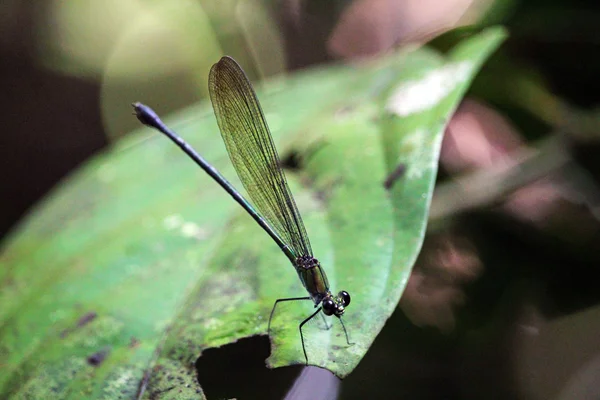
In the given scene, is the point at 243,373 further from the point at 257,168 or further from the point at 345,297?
the point at 257,168

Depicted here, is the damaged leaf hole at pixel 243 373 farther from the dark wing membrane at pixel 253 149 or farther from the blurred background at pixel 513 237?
the blurred background at pixel 513 237

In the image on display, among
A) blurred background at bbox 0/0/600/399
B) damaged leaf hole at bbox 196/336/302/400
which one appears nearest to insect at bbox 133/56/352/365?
damaged leaf hole at bbox 196/336/302/400

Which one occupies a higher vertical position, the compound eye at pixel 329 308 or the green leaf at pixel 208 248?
the green leaf at pixel 208 248

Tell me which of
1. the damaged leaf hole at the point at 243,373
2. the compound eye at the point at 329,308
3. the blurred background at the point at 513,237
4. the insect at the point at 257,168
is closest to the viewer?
the damaged leaf hole at the point at 243,373

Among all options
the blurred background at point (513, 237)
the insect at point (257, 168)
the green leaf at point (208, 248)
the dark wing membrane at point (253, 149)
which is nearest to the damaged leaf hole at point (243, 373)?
the green leaf at point (208, 248)

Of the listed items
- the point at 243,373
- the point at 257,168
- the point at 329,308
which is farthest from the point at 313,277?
the point at 257,168

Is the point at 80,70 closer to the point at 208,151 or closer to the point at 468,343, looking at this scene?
the point at 208,151

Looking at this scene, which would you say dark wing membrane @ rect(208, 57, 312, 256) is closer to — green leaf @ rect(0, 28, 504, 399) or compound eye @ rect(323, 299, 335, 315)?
green leaf @ rect(0, 28, 504, 399)
